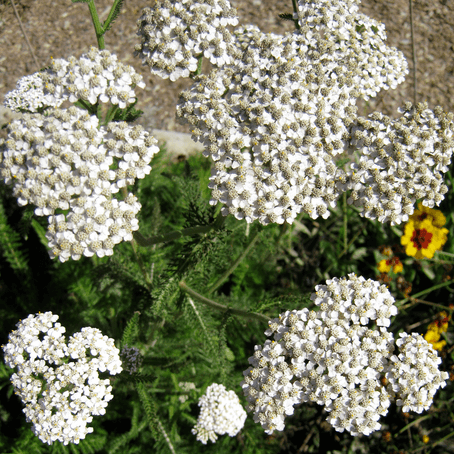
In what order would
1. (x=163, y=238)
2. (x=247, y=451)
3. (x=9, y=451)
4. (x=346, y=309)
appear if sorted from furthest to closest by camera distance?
(x=247, y=451) → (x=9, y=451) → (x=163, y=238) → (x=346, y=309)

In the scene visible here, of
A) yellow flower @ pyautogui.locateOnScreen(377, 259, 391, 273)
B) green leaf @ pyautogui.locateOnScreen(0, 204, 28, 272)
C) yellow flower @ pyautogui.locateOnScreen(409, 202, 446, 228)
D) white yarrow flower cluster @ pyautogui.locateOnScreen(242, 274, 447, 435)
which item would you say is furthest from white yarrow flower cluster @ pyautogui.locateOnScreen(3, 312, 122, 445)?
yellow flower @ pyautogui.locateOnScreen(409, 202, 446, 228)

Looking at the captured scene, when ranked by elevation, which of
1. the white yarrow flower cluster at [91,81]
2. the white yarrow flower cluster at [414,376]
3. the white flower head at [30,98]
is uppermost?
the white yarrow flower cluster at [91,81]

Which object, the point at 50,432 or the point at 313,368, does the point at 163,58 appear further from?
the point at 50,432

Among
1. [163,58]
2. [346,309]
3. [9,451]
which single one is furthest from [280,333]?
[9,451]

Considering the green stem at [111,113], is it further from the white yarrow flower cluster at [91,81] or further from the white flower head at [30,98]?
the white flower head at [30,98]

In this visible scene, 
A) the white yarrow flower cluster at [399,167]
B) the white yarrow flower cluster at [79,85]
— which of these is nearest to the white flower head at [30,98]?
the white yarrow flower cluster at [79,85]

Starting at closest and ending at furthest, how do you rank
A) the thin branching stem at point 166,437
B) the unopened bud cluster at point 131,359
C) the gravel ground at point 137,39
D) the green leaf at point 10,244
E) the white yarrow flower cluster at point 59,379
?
the white yarrow flower cluster at point 59,379
the unopened bud cluster at point 131,359
the thin branching stem at point 166,437
the green leaf at point 10,244
the gravel ground at point 137,39
